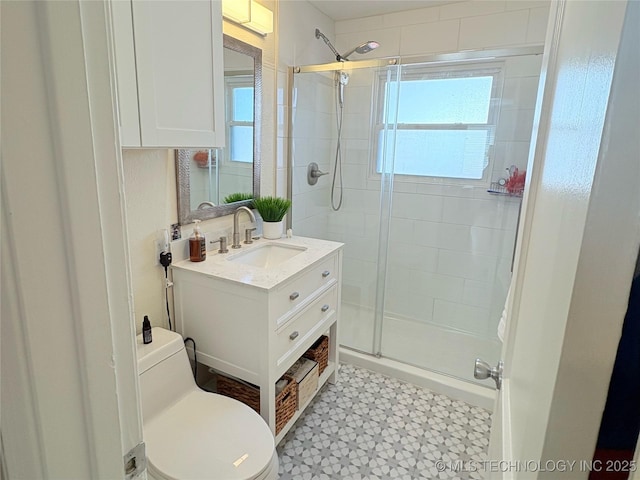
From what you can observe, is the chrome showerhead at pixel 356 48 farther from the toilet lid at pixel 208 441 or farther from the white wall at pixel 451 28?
the toilet lid at pixel 208 441

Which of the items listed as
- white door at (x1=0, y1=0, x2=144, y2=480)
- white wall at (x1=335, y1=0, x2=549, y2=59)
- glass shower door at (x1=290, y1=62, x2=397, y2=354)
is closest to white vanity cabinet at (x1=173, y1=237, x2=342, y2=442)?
glass shower door at (x1=290, y1=62, x2=397, y2=354)

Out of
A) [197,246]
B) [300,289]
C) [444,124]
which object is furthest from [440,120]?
[197,246]

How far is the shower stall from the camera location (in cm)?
249

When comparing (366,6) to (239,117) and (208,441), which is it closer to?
(239,117)

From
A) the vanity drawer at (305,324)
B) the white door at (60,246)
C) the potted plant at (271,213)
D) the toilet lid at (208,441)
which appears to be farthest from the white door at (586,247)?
the potted plant at (271,213)

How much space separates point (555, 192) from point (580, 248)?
23 centimetres

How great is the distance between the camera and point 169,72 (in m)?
1.33

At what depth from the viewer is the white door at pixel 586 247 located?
28cm

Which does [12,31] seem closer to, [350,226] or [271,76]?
[271,76]

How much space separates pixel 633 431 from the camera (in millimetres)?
300

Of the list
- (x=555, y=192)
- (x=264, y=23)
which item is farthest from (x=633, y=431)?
(x=264, y=23)

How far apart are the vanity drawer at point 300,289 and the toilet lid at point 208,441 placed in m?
0.41

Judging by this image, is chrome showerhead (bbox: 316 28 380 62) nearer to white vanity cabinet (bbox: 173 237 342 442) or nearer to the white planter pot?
the white planter pot

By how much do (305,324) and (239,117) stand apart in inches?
46.5
